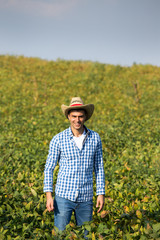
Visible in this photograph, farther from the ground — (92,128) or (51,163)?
(92,128)

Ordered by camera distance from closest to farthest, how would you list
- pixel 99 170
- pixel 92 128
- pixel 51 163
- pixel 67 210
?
pixel 67 210, pixel 51 163, pixel 99 170, pixel 92 128

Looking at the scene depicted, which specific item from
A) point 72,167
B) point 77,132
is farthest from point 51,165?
point 77,132

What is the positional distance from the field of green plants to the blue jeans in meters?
0.20

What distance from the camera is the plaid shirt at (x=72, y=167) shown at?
9.34 ft

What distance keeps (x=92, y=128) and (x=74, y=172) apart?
7.30 meters

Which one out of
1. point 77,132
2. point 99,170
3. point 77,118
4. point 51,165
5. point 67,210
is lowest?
point 67,210

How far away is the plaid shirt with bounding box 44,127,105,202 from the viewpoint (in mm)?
2848

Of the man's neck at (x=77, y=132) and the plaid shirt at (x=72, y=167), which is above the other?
the man's neck at (x=77, y=132)

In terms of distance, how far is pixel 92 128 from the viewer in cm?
1015

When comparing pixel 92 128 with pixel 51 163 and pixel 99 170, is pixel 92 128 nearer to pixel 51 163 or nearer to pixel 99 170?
pixel 99 170

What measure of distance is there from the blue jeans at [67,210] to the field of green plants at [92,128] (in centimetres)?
20

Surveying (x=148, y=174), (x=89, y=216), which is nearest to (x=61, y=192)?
(x=89, y=216)

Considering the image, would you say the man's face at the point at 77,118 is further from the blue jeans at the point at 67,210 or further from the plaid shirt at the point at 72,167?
the blue jeans at the point at 67,210

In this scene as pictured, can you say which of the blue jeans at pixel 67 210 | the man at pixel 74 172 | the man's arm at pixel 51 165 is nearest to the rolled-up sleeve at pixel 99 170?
the man at pixel 74 172
